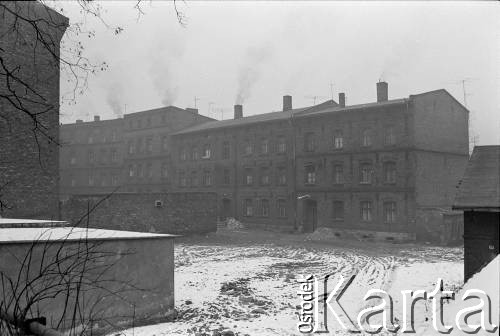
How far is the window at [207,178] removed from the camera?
38.5m

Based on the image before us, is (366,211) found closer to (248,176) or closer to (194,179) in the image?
(248,176)

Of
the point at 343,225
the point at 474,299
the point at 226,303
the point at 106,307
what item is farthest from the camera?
the point at 343,225

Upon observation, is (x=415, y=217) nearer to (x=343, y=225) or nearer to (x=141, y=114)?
(x=343, y=225)

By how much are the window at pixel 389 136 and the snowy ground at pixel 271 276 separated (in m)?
6.71

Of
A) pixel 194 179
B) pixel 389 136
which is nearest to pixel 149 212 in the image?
pixel 194 179

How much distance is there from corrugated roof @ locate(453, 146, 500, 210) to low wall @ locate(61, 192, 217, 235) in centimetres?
1812

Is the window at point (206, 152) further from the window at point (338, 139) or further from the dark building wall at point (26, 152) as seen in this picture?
the dark building wall at point (26, 152)

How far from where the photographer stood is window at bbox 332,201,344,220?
1167 inches

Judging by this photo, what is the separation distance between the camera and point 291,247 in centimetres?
2319

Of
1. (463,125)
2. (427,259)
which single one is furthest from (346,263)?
(463,125)

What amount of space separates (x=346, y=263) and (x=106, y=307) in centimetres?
1124

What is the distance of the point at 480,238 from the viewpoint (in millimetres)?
10484

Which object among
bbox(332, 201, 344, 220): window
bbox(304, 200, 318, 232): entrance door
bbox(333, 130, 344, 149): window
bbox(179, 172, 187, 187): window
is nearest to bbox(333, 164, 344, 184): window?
bbox(333, 130, 344, 149): window

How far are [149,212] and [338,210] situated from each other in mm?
12754
